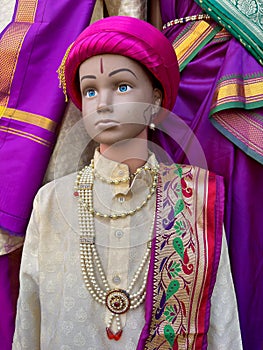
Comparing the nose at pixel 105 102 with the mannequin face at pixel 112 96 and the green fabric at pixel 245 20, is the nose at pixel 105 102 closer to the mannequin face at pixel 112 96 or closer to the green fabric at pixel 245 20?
the mannequin face at pixel 112 96

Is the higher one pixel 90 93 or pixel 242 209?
pixel 90 93

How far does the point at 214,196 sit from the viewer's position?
113 cm

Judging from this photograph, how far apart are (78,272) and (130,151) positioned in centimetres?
28

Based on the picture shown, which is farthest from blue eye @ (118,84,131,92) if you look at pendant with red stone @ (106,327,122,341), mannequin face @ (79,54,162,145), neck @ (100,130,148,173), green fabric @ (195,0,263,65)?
pendant with red stone @ (106,327,122,341)

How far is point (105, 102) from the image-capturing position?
1.01 m

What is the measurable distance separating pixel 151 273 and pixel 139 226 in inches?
4.0

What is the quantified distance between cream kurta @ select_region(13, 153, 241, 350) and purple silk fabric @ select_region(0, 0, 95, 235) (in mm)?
98

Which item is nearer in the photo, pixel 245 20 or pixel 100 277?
pixel 100 277

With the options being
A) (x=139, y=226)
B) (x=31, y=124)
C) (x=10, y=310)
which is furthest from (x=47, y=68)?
(x=10, y=310)

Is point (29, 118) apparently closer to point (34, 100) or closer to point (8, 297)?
point (34, 100)

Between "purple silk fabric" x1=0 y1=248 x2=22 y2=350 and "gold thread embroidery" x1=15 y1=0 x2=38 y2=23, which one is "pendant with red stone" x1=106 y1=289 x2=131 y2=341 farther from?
"gold thread embroidery" x1=15 y1=0 x2=38 y2=23

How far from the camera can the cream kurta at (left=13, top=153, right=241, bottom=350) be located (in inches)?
41.8

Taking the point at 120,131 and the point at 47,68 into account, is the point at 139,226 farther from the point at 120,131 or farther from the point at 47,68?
the point at 47,68

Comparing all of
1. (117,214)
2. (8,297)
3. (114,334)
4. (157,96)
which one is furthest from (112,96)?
(8,297)
